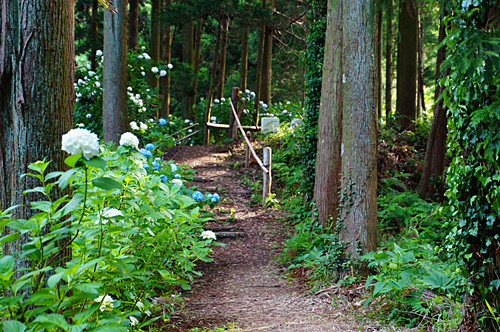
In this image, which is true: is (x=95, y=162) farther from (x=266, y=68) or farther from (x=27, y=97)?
(x=266, y=68)

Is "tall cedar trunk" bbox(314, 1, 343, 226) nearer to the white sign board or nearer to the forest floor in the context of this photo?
the forest floor

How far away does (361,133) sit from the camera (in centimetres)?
435

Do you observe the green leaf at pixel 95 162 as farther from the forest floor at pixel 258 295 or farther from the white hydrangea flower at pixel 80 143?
the forest floor at pixel 258 295

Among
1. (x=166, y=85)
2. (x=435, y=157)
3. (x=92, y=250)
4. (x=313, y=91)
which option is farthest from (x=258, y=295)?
(x=166, y=85)

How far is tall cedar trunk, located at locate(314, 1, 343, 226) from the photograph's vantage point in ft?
17.2

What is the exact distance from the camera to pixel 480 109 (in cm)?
248

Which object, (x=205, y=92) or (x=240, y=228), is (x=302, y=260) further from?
(x=205, y=92)

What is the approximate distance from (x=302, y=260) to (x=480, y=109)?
10.9 ft

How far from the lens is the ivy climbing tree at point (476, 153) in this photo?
8.21 ft

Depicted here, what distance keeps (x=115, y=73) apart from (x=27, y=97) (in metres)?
5.29

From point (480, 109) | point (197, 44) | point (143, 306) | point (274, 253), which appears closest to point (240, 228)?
point (274, 253)

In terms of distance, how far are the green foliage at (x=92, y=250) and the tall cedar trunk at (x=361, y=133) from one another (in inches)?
78.9

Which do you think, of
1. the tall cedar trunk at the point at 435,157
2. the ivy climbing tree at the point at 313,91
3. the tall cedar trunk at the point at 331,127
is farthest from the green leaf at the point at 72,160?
the tall cedar trunk at the point at 435,157

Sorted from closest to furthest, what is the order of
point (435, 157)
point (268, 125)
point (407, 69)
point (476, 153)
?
point (476, 153)
point (435, 157)
point (407, 69)
point (268, 125)
